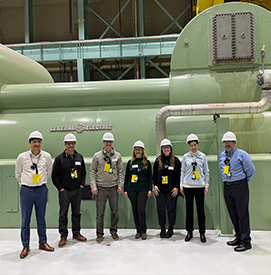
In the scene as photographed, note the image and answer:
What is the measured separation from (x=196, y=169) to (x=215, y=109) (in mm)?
1226

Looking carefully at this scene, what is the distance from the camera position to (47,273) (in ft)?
10.8

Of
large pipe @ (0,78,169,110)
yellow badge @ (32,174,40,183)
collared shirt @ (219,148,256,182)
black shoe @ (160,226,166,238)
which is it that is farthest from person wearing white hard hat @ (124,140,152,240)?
large pipe @ (0,78,169,110)

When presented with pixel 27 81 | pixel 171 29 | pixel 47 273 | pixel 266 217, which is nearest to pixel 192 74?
pixel 266 217

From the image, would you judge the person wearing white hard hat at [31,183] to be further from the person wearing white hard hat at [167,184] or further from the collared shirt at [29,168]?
the person wearing white hard hat at [167,184]

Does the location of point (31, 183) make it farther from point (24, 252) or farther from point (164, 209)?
point (164, 209)

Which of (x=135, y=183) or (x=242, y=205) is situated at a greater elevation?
(x=135, y=183)

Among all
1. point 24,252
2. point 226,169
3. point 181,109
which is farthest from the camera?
point 181,109

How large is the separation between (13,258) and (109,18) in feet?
42.9

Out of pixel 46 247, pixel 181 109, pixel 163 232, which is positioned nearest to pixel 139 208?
pixel 163 232

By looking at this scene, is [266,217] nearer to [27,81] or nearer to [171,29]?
[27,81]

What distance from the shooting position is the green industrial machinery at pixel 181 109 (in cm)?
475

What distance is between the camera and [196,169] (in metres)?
4.11

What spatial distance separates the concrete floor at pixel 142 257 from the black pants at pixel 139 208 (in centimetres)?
19

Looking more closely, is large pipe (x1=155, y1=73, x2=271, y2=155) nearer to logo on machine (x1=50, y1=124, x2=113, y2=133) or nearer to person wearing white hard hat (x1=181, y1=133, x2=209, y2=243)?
person wearing white hard hat (x1=181, y1=133, x2=209, y2=243)
